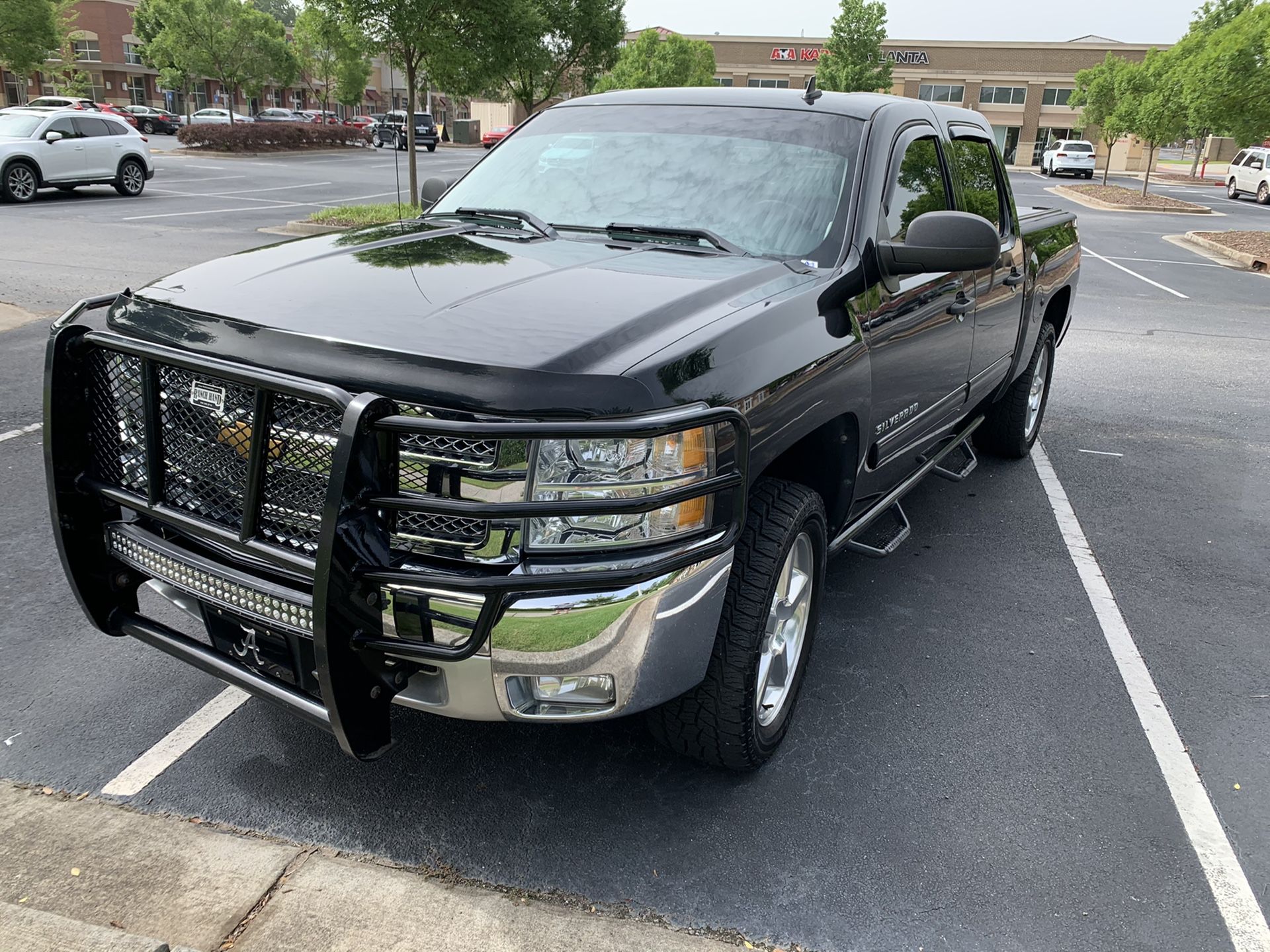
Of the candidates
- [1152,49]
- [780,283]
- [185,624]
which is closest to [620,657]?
[780,283]

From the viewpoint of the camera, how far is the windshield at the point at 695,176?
3500 mm

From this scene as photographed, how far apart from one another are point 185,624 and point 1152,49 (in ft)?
151

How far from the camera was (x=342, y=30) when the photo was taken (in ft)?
51.1

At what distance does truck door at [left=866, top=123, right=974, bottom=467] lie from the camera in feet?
11.5

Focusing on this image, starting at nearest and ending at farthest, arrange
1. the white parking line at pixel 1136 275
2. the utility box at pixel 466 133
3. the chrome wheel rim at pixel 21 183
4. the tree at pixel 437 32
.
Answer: the white parking line at pixel 1136 275 < the tree at pixel 437 32 < the chrome wheel rim at pixel 21 183 < the utility box at pixel 466 133

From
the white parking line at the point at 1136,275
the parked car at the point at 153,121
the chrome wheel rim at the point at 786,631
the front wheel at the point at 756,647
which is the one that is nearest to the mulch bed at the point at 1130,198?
the white parking line at the point at 1136,275

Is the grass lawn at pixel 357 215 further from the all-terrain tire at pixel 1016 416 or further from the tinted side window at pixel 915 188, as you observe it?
the tinted side window at pixel 915 188

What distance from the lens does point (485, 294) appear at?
8.92 ft

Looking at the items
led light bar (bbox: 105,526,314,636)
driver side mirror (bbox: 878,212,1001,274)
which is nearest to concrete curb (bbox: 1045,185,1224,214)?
driver side mirror (bbox: 878,212,1001,274)

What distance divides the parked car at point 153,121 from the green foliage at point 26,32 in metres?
18.2

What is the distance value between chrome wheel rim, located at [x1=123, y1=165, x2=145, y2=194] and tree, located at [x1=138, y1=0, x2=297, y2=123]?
29.4m

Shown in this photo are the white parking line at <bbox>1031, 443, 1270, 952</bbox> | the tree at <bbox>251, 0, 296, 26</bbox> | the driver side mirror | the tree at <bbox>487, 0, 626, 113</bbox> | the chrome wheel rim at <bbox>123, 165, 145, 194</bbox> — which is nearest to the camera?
the white parking line at <bbox>1031, 443, 1270, 952</bbox>

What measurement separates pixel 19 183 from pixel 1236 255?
22.0 m

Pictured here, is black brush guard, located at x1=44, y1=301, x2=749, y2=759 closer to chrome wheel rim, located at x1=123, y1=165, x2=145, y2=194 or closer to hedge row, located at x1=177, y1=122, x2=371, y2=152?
chrome wheel rim, located at x1=123, y1=165, x2=145, y2=194
